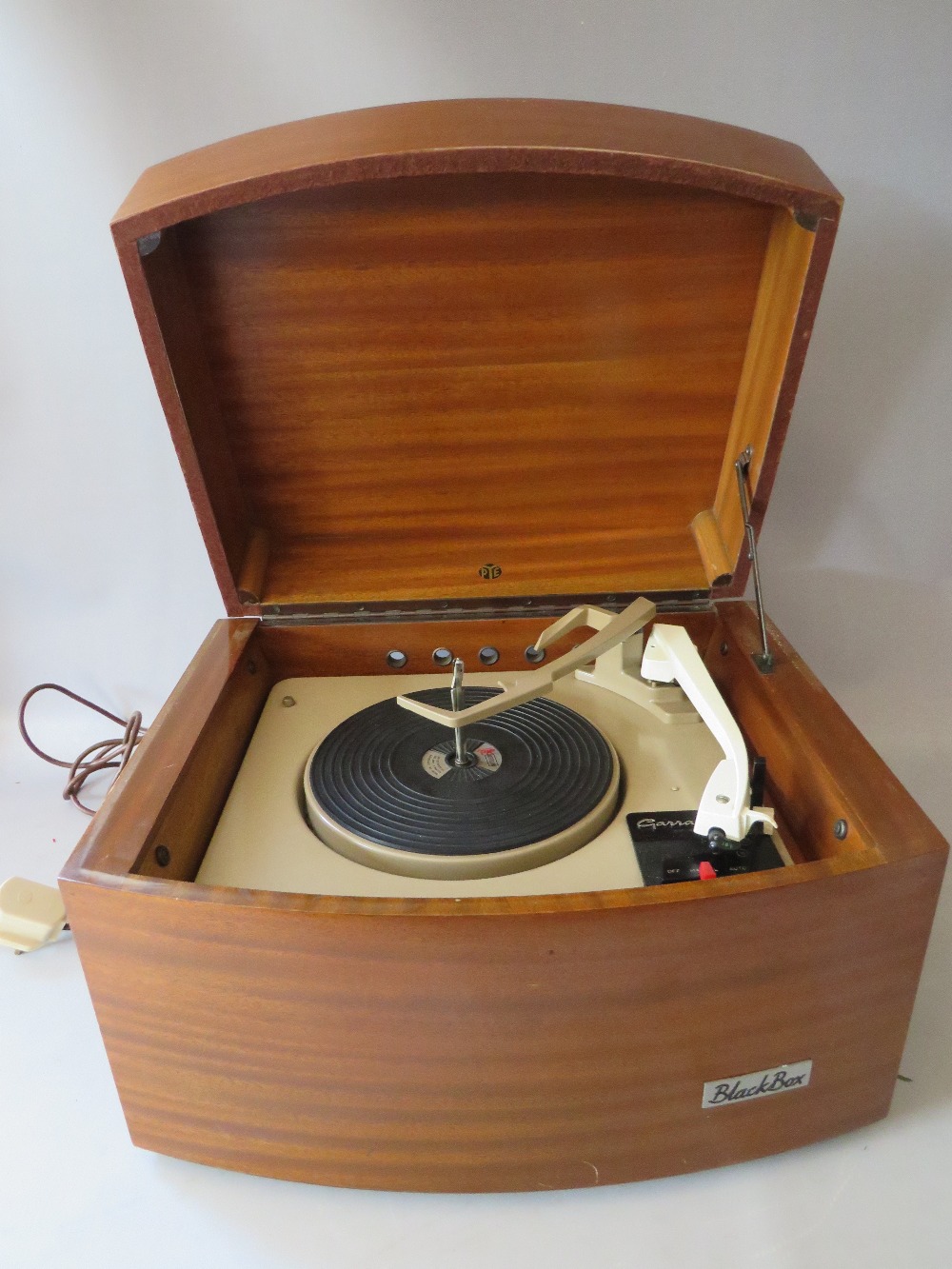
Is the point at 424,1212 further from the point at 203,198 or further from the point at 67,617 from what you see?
the point at 67,617

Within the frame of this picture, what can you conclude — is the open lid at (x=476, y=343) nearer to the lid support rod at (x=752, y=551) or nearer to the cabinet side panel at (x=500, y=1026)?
the lid support rod at (x=752, y=551)

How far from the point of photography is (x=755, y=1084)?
3.13 ft

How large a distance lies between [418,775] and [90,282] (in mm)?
877

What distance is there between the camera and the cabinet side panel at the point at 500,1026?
0.85 m

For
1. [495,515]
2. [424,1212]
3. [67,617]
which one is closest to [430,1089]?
[424,1212]

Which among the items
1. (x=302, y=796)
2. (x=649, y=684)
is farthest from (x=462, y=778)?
(x=649, y=684)

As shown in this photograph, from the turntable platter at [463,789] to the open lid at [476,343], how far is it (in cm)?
20

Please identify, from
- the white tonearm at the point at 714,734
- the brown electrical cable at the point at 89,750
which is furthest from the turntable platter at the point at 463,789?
the brown electrical cable at the point at 89,750

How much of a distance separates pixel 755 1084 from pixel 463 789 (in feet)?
1.31

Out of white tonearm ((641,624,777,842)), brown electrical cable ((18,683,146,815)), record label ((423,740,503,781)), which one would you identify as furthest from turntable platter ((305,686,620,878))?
brown electrical cable ((18,683,146,815))

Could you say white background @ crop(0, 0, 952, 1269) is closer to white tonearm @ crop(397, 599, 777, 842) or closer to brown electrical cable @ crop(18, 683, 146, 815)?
brown electrical cable @ crop(18, 683, 146, 815)

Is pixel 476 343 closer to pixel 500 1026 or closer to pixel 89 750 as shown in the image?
pixel 500 1026

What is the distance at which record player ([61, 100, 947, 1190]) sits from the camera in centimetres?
88

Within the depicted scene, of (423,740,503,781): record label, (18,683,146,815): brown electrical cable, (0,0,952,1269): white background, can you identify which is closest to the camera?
(0,0,952,1269): white background
